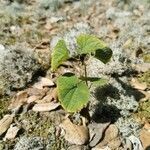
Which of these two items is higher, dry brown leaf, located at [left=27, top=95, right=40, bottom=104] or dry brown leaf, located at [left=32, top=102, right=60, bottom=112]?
dry brown leaf, located at [left=27, top=95, right=40, bottom=104]

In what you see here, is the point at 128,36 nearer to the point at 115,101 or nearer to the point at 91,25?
the point at 91,25

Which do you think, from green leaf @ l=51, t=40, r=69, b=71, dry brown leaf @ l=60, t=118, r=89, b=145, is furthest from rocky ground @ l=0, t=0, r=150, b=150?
green leaf @ l=51, t=40, r=69, b=71

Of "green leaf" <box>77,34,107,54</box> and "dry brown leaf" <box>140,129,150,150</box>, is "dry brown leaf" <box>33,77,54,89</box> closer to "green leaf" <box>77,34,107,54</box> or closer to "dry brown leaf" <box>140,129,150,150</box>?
"green leaf" <box>77,34,107,54</box>

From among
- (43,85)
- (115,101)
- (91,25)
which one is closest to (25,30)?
(91,25)

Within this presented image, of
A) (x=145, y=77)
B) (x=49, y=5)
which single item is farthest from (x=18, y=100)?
(x=49, y=5)

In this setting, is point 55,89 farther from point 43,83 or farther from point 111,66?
point 111,66
